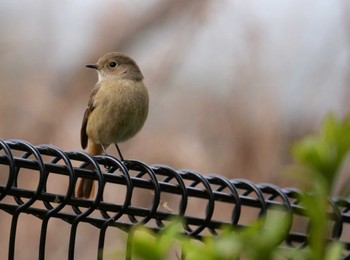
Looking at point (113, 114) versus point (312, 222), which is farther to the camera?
point (113, 114)

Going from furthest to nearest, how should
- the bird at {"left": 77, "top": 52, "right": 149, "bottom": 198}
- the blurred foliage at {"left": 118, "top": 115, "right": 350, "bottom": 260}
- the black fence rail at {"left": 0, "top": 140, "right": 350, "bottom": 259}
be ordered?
the bird at {"left": 77, "top": 52, "right": 149, "bottom": 198} → the black fence rail at {"left": 0, "top": 140, "right": 350, "bottom": 259} → the blurred foliage at {"left": 118, "top": 115, "right": 350, "bottom": 260}

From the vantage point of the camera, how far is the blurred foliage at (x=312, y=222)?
64cm

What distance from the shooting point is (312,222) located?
2.16 feet

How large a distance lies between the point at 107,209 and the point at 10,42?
6.44 m

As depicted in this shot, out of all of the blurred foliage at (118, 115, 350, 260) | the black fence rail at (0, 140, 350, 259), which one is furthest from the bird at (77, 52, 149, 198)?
the blurred foliage at (118, 115, 350, 260)

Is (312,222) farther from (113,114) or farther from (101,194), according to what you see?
(113,114)

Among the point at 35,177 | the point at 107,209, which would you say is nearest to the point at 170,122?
the point at 35,177

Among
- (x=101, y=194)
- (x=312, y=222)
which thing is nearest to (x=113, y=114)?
(x=101, y=194)

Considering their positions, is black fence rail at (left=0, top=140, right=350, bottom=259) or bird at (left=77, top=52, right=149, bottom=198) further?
bird at (left=77, top=52, right=149, bottom=198)

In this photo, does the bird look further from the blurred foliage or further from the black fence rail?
the blurred foliage

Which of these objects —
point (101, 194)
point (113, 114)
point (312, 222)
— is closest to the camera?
point (312, 222)

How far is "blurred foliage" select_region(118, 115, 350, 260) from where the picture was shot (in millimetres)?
637

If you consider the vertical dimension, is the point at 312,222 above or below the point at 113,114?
above

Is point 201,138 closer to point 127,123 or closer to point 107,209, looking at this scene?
point 127,123
